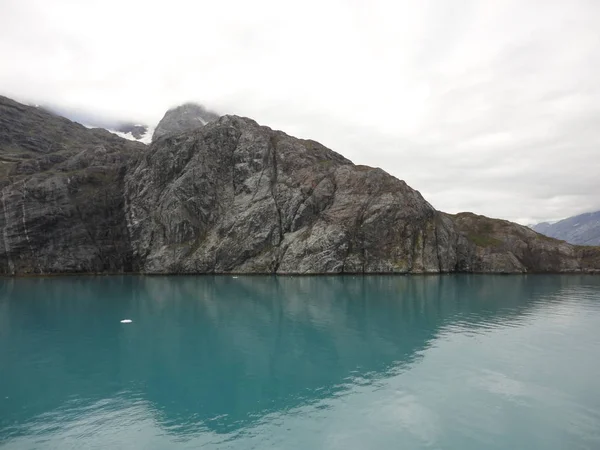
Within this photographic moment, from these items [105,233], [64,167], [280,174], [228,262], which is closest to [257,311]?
[228,262]

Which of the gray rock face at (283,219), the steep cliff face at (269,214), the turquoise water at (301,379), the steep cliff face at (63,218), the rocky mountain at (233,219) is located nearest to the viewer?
the turquoise water at (301,379)

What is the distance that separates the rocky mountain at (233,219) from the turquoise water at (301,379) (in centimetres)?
8016

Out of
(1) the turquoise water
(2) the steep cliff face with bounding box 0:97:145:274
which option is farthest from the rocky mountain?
(1) the turquoise water

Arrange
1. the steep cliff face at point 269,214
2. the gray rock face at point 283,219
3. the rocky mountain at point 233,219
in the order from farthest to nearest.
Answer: the gray rock face at point 283,219, the steep cliff face at point 269,214, the rocky mountain at point 233,219

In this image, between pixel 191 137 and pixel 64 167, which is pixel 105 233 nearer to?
pixel 64 167

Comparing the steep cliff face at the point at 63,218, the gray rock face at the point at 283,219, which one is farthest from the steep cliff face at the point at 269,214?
the steep cliff face at the point at 63,218

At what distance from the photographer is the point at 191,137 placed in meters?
163

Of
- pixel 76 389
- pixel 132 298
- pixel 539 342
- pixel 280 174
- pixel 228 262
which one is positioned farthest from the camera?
pixel 280 174

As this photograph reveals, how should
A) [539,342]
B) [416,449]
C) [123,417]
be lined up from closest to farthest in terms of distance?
1. [416,449]
2. [123,417]
3. [539,342]

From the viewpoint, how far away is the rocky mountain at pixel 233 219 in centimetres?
14088

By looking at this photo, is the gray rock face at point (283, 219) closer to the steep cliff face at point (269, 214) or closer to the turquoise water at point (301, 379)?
the steep cliff face at point (269, 214)

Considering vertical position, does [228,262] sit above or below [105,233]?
below

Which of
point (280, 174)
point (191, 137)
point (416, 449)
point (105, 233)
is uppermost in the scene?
point (191, 137)

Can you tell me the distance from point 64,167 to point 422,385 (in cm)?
17417
